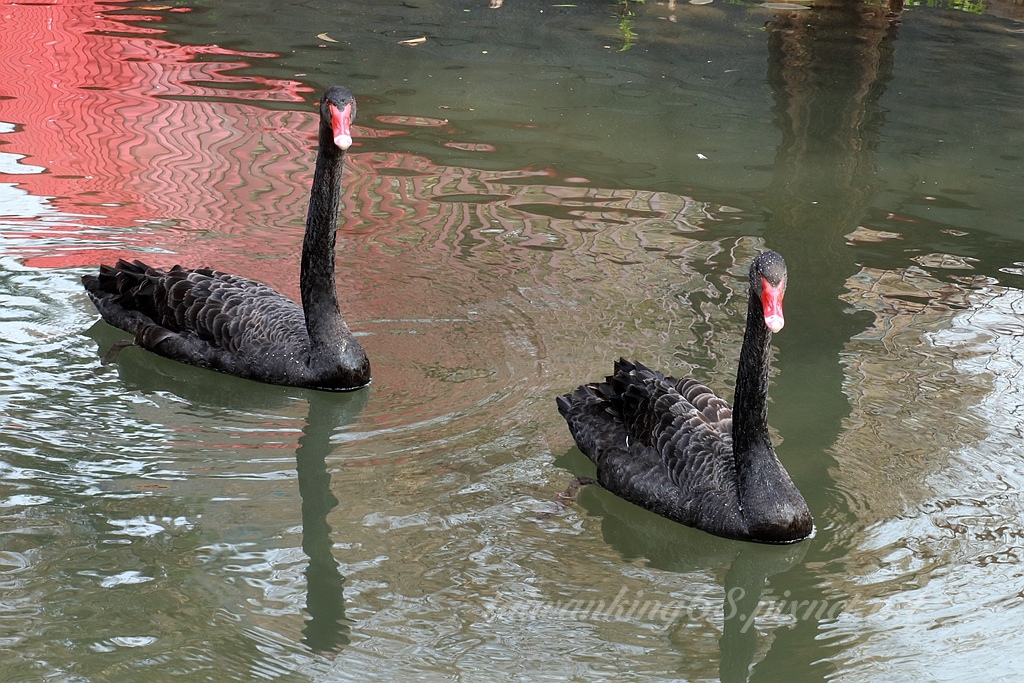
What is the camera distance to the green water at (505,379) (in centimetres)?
413

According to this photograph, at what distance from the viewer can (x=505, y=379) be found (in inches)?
233

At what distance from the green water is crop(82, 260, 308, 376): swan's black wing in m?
0.14

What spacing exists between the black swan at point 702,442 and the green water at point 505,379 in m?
0.12

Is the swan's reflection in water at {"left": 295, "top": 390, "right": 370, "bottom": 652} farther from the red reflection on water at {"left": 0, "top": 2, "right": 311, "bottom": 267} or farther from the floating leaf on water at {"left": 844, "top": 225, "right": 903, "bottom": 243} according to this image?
the floating leaf on water at {"left": 844, "top": 225, "right": 903, "bottom": 243}

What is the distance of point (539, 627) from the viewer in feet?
13.5

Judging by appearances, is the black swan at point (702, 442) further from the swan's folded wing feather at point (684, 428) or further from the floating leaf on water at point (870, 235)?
the floating leaf on water at point (870, 235)

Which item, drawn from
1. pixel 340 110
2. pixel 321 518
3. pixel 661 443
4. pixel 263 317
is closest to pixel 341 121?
pixel 340 110

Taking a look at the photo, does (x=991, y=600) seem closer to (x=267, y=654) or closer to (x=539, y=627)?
(x=539, y=627)

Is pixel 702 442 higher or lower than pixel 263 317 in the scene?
lower

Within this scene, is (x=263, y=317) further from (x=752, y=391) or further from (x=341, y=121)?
(x=752, y=391)

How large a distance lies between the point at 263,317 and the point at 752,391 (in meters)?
2.63

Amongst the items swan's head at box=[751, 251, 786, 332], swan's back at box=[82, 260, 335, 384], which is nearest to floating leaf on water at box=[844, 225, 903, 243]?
swan's back at box=[82, 260, 335, 384]

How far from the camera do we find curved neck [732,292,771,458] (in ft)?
14.9

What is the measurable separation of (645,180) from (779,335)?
2.67 meters
